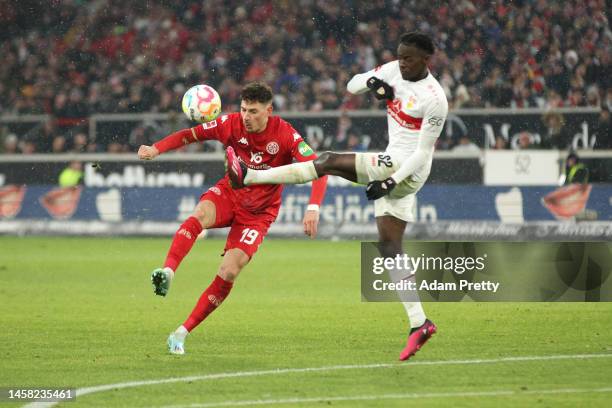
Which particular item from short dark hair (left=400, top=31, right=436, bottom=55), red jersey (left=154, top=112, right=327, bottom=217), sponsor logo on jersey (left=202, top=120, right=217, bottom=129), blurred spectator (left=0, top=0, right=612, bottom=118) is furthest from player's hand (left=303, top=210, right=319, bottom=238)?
blurred spectator (left=0, top=0, right=612, bottom=118)

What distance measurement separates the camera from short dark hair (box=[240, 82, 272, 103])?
7770 millimetres

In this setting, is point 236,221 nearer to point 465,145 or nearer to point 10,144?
point 465,145

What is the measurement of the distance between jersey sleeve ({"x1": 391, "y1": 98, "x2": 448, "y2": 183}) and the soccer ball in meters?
1.66

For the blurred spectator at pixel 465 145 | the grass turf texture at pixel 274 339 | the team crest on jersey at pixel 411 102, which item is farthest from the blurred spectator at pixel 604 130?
the team crest on jersey at pixel 411 102

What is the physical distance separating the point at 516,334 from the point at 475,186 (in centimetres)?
974

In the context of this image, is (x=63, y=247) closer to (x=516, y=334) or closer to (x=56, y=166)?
(x=56, y=166)

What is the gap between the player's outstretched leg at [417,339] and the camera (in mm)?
7383

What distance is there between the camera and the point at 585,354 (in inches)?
303

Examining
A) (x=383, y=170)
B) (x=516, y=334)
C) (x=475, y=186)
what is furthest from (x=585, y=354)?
(x=475, y=186)

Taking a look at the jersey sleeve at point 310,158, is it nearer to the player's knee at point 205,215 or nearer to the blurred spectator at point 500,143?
the player's knee at point 205,215

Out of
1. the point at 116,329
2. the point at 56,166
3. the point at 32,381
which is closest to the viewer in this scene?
the point at 32,381

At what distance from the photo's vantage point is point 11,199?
20.0 m

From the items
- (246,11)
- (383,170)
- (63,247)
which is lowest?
(63,247)

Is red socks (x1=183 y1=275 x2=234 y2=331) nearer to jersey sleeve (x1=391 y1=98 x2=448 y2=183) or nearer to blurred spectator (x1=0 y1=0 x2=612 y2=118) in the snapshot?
jersey sleeve (x1=391 y1=98 x2=448 y2=183)
